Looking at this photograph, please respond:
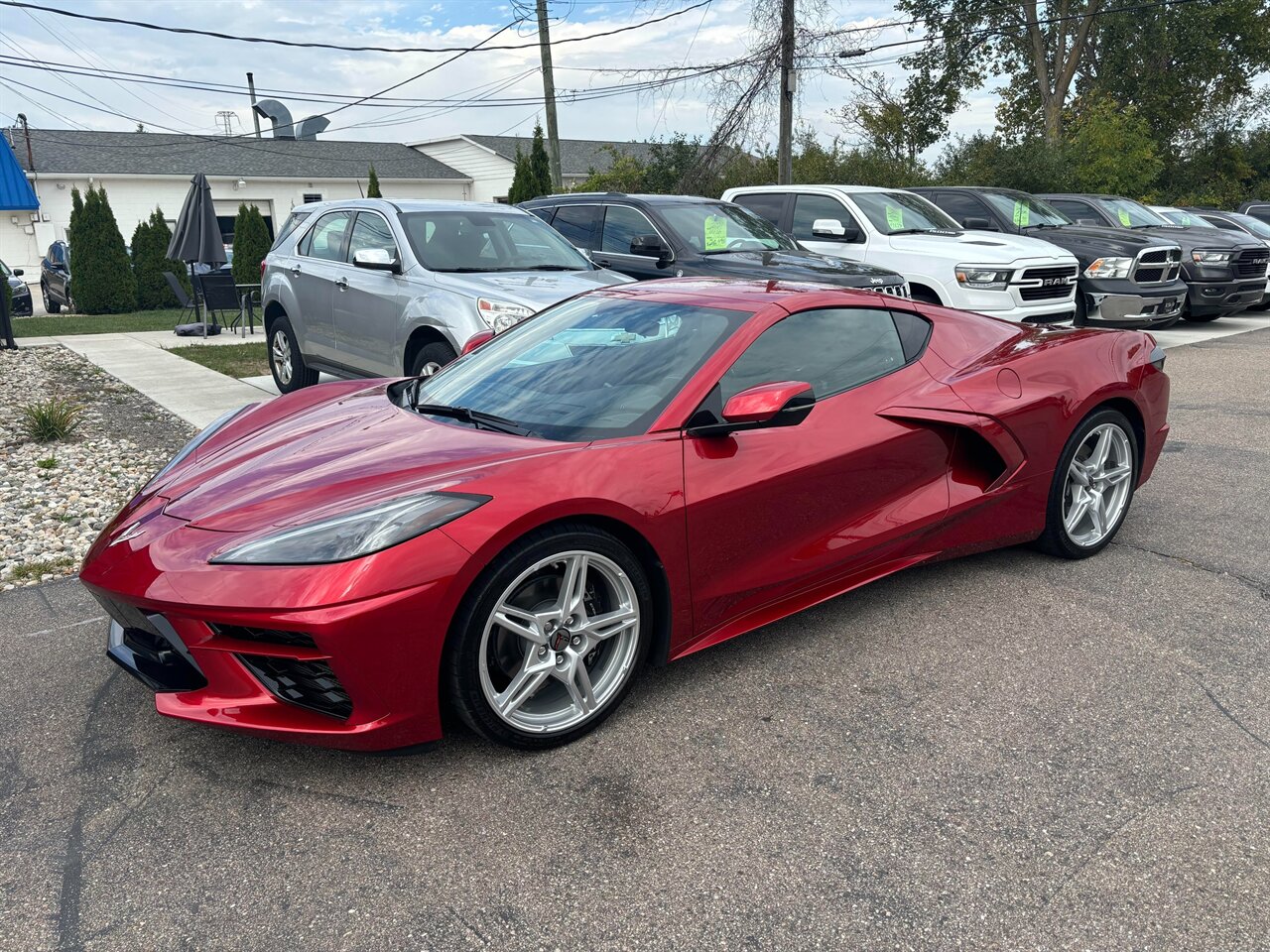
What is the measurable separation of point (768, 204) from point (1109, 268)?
13.7 feet

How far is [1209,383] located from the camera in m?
9.65

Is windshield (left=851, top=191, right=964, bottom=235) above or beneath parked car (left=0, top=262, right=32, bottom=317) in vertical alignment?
above

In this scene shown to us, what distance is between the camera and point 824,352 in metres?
3.75

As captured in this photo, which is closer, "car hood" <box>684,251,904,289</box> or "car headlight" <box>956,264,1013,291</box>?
"car hood" <box>684,251,904,289</box>

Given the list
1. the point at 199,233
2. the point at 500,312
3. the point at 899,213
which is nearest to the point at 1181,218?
the point at 899,213

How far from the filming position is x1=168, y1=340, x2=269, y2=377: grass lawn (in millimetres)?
10820

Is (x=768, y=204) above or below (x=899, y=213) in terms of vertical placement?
above

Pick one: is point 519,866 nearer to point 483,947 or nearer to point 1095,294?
point 483,947

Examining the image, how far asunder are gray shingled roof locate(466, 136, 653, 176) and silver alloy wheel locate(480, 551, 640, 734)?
36822 millimetres

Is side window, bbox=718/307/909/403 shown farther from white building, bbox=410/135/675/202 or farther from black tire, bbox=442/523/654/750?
white building, bbox=410/135/675/202

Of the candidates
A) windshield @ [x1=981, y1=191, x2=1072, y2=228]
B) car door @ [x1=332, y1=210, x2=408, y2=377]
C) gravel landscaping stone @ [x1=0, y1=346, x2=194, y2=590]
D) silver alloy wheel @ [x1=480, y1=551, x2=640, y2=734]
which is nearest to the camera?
silver alloy wheel @ [x1=480, y1=551, x2=640, y2=734]

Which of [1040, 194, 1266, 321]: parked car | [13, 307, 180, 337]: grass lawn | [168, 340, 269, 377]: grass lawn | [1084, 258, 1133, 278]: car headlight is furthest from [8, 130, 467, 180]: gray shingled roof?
[1084, 258, 1133, 278]: car headlight

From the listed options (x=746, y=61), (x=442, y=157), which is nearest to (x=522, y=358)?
(x=746, y=61)

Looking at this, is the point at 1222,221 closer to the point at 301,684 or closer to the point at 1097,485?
the point at 1097,485
